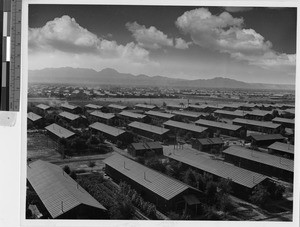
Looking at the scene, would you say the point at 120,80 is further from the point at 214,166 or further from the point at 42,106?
the point at 214,166

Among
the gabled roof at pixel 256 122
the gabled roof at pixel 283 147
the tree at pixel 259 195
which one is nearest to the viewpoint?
the tree at pixel 259 195

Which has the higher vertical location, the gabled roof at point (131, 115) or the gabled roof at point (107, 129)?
the gabled roof at point (131, 115)

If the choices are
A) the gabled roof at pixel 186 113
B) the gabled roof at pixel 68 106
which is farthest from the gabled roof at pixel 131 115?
the gabled roof at pixel 68 106

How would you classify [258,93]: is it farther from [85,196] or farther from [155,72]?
[85,196]

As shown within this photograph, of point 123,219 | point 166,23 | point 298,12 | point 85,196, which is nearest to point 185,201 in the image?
point 123,219

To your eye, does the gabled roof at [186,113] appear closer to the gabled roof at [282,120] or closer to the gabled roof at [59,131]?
the gabled roof at [282,120]

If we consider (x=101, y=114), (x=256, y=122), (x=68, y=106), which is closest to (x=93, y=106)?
(x=101, y=114)
